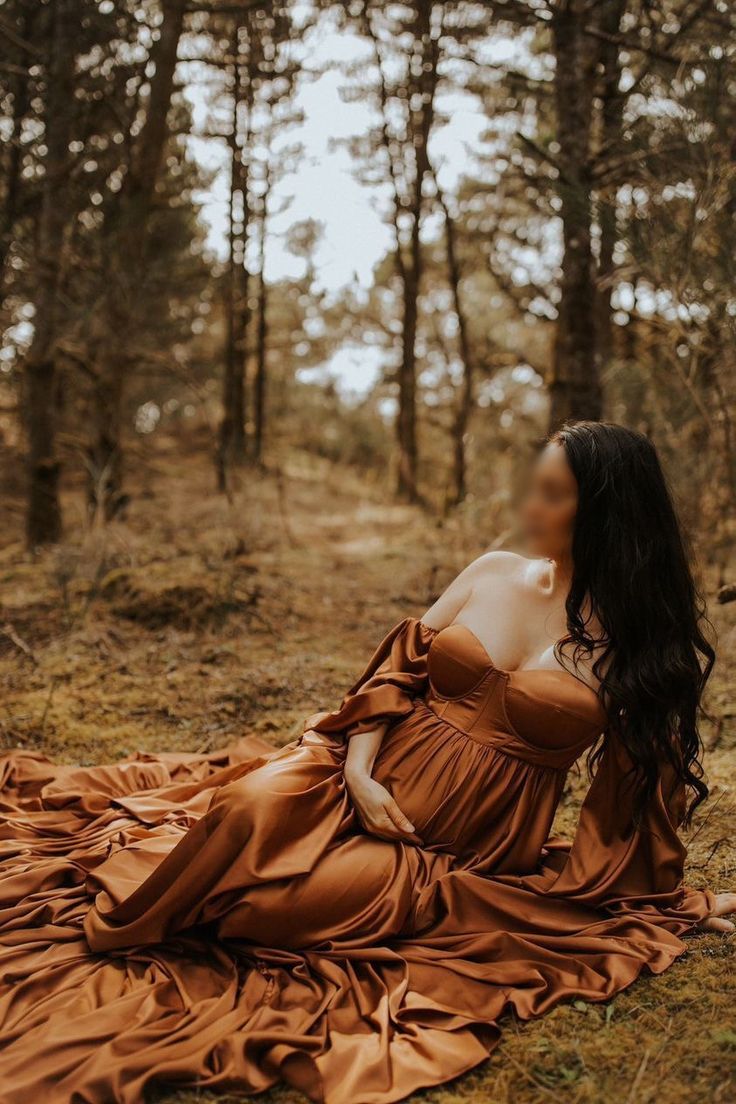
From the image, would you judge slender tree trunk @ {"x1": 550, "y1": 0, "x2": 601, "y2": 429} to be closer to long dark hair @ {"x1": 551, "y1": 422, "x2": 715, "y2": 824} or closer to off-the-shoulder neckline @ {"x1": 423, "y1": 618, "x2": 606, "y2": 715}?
long dark hair @ {"x1": 551, "y1": 422, "x2": 715, "y2": 824}

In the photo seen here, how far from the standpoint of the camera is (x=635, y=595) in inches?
100

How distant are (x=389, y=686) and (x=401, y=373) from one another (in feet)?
41.1

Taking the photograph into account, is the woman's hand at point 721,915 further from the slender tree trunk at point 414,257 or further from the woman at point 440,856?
the slender tree trunk at point 414,257

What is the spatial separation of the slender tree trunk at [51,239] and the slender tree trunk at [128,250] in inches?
20.7

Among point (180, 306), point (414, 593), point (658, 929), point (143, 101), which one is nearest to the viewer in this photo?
point (658, 929)

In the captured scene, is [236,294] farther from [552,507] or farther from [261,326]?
[552,507]

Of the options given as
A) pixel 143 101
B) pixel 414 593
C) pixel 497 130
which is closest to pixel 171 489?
pixel 143 101

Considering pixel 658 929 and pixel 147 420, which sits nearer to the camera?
pixel 658 929

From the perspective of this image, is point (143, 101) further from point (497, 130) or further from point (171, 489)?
point (171, 489)

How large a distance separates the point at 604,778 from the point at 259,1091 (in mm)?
1299

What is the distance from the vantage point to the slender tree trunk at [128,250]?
25.4 ft

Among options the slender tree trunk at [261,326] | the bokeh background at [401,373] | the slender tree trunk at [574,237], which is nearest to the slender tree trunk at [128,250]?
the bokeh background at [401,373]

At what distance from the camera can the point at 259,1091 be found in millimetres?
1956

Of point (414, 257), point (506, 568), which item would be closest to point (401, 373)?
point (414, 257)
